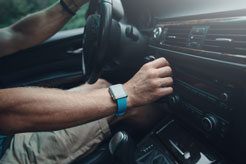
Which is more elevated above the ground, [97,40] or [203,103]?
[97,40]

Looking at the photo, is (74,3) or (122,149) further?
(74,3)

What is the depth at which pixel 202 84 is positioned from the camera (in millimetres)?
801

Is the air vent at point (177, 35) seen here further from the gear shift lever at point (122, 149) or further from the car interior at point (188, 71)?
the gear shift lever at point (122, 149)

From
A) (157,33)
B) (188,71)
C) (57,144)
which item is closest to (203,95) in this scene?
(188,71)

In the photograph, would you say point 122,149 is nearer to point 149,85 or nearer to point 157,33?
point 149,85

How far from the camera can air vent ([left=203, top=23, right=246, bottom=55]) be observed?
23.6 inches

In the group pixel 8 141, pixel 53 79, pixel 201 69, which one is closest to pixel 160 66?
pixel 201 69

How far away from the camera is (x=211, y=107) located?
30.4 inches

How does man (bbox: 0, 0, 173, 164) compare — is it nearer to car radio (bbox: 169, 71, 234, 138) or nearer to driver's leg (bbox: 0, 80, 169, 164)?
driver's leg (bbox: 0, 80, 169, 164)

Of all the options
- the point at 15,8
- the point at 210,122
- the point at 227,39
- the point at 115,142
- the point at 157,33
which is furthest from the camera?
the point at 15,8

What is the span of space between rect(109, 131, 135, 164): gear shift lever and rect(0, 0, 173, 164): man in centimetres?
13

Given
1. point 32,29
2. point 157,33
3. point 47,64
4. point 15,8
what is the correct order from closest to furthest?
point 157,33
point 32,29
point 47,64
point 15,8

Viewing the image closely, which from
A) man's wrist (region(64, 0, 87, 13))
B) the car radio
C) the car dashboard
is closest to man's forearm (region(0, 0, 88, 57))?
man's wrist (region(64, 0, 87, 13))

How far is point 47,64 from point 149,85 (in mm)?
1256
